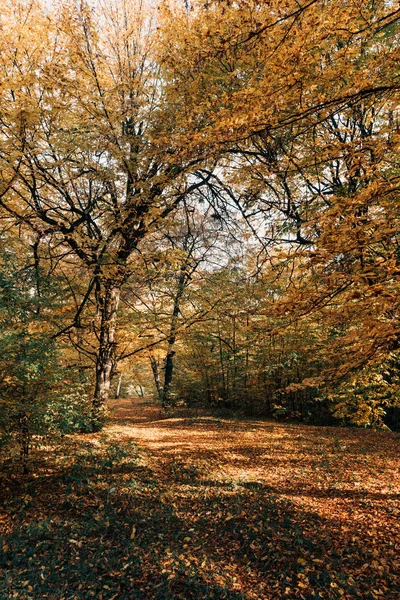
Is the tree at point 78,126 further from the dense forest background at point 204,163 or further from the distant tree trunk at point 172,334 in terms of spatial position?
the distant tree trunk at point 172,334

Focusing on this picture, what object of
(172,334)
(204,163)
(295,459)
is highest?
(204,163)

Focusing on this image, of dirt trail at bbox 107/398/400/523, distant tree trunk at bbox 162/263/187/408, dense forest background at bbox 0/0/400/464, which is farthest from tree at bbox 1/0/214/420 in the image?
dirt trail at bbox 107/398/400/523

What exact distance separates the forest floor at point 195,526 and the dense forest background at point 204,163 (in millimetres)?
960

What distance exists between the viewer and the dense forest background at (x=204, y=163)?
134 inches

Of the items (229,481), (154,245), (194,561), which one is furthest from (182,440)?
(154,245)

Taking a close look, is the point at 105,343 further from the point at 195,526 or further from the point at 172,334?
the point at 195,526

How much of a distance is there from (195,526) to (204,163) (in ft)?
17.9

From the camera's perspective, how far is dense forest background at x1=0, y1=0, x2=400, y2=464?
11.1 feet

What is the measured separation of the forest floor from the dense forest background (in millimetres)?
960

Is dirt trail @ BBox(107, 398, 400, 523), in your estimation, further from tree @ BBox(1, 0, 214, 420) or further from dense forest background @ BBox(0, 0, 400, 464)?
tree @ BBox(1, 0, 214, 420)

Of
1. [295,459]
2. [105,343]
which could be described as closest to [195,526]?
[295,459]

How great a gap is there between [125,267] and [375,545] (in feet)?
19.1

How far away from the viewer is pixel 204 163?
5.46 metres

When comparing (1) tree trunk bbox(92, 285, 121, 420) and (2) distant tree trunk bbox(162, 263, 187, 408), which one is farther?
(2) distant tree trunk bbox(162, 263, 187, 408)
